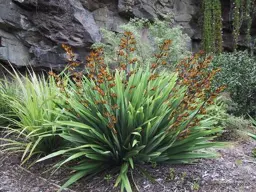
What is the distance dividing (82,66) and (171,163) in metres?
5.51

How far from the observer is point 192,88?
2.84m

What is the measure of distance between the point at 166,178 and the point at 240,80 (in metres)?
3.49

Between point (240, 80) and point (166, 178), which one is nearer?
point (166, 178)

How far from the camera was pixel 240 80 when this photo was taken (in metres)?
5.80

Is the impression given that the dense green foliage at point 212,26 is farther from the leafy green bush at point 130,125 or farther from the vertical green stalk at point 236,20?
the leafy green bush at point 130,125

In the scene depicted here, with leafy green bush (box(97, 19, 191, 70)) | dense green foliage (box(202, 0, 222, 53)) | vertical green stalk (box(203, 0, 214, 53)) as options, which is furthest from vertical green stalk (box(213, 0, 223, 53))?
leafy green bush (box(97, 19, 191, 70))

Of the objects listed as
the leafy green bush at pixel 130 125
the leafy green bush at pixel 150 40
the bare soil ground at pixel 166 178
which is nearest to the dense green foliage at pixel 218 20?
the leafy green bush at pixel 150 40

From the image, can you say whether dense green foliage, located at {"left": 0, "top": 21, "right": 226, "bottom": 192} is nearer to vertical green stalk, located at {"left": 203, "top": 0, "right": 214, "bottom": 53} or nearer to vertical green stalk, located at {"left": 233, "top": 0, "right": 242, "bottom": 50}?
vertical green stalk, located at {"left": 203, "top": 0, "right": 214, "bottom": 53}

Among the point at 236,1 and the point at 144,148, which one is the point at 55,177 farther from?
the point at 236,1

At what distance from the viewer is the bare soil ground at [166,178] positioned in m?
2.82

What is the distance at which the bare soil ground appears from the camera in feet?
9.27

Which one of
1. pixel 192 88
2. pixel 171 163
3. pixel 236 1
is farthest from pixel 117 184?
pixel 236 1

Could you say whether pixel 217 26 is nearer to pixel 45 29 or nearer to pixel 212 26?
pixel 212 26

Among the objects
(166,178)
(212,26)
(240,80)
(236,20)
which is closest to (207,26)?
(212,26)
